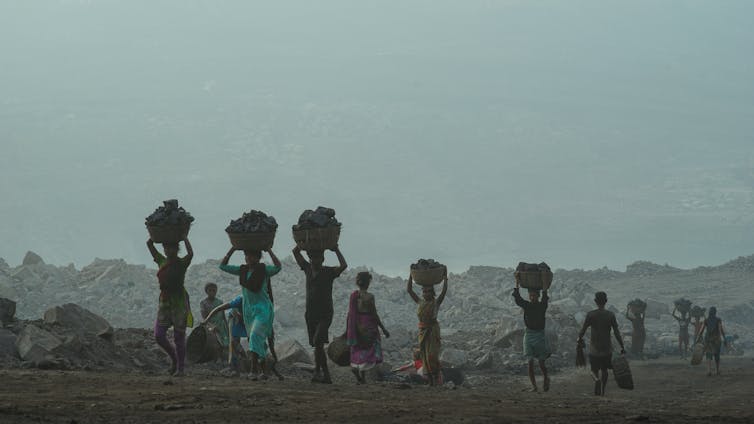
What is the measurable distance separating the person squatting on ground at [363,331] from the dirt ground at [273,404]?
0.38m

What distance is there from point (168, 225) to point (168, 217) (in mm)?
116

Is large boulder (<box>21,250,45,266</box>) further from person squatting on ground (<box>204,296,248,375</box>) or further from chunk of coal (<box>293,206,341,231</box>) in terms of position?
chunk of coal (<box>293,206,341,231</box>)

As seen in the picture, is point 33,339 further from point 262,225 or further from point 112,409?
point 112,409

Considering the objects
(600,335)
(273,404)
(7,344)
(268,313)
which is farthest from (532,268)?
(7,344)

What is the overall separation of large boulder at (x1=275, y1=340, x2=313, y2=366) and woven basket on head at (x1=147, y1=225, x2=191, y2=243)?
563 centimetres

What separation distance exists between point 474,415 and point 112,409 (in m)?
3.31

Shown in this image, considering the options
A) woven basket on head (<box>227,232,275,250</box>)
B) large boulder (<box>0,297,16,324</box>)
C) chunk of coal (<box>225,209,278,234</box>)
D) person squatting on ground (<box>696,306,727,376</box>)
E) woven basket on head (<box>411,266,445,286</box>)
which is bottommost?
person squatting on ground (<box>696,306,727,376</box>)

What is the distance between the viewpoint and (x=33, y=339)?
15.4 metres

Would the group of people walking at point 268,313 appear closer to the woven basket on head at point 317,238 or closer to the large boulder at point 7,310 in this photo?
the woven basket on head at point 317,238

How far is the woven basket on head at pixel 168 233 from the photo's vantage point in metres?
14.0

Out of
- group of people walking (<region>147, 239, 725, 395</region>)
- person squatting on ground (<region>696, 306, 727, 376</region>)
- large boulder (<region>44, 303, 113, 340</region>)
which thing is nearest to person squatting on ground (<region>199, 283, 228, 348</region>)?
group of people walking (<region>147, 239, 725, 395</region>)

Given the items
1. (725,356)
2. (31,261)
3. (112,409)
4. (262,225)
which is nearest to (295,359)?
(262,225)

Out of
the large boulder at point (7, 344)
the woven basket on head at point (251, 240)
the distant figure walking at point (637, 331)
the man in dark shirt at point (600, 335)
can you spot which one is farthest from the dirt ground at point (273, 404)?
the distant figure walking at point (637, 331)

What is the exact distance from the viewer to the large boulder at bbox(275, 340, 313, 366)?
1942 cm
